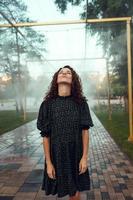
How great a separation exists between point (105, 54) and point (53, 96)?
14.9 metres

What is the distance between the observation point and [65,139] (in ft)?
11.4

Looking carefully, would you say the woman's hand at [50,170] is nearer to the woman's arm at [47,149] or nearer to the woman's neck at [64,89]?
the woman's arm at [47,149]

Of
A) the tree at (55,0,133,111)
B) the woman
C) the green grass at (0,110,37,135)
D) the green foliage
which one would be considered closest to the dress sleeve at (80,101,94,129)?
the woman

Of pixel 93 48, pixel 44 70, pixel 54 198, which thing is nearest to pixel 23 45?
pixel 93 48

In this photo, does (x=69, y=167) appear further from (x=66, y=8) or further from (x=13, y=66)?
(x=13, y=66)

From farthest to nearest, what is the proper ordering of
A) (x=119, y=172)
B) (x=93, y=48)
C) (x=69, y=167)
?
(x=93, y=48) < (x=119, y=172) < (x=69, y=167)

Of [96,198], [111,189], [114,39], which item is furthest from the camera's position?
[114,39]

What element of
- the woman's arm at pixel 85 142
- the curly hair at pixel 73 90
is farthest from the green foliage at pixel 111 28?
the woman's arm at pixel 85 142

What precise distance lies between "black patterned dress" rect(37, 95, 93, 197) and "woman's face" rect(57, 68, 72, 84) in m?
0.17

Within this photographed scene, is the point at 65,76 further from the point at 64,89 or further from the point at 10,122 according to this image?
the point at 10,122

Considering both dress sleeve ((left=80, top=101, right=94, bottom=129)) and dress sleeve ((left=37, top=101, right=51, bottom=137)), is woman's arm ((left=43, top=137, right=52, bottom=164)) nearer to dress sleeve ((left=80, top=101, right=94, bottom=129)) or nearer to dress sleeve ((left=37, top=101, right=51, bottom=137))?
dress sleeve ((left=37, top=101, right=51, bottom=137))

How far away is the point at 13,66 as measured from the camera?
25.4m

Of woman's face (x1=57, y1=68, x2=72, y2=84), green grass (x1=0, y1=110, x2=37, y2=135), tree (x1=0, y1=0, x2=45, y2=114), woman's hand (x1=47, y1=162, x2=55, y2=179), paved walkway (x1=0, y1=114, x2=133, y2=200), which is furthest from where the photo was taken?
green grass (x1=0, y1=110, x2=37, y2=135)

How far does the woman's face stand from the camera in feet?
11.6
